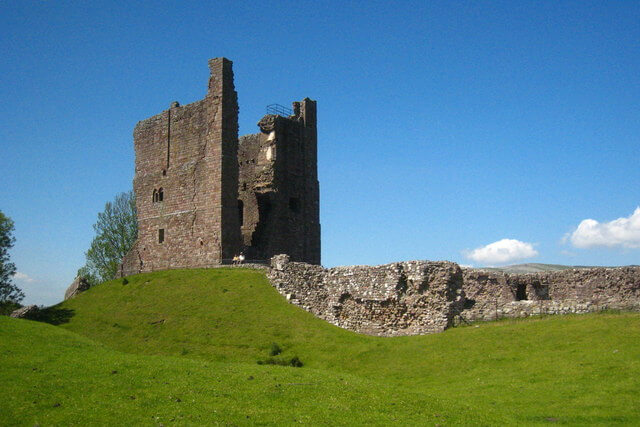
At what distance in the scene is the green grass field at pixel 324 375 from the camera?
1572cm

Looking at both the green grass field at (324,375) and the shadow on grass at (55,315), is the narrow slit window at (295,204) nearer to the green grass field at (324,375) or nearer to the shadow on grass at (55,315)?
the shadow on grass at (55,315)

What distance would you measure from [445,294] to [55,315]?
2351 cm

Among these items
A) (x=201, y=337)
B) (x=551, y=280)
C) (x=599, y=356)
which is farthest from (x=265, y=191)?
(x=599, y=356)

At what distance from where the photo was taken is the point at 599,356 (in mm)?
19516

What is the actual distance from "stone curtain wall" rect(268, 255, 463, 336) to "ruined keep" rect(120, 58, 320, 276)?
1208 centimetres

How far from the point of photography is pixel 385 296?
95.6 ft

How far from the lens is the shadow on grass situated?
121 feet

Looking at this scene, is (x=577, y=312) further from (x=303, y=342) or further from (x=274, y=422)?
(x=274, y=422)

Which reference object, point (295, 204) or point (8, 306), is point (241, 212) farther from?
point (8, 306)

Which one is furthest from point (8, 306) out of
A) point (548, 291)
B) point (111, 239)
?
point (548, 291)

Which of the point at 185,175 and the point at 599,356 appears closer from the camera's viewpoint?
the point at 599,356

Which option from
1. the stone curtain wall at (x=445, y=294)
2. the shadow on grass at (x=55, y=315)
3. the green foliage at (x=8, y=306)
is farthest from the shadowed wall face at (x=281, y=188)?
the green foliage at (x=8, y=306)

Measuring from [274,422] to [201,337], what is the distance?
15.6 m

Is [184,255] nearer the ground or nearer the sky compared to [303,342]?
nearer the sky
